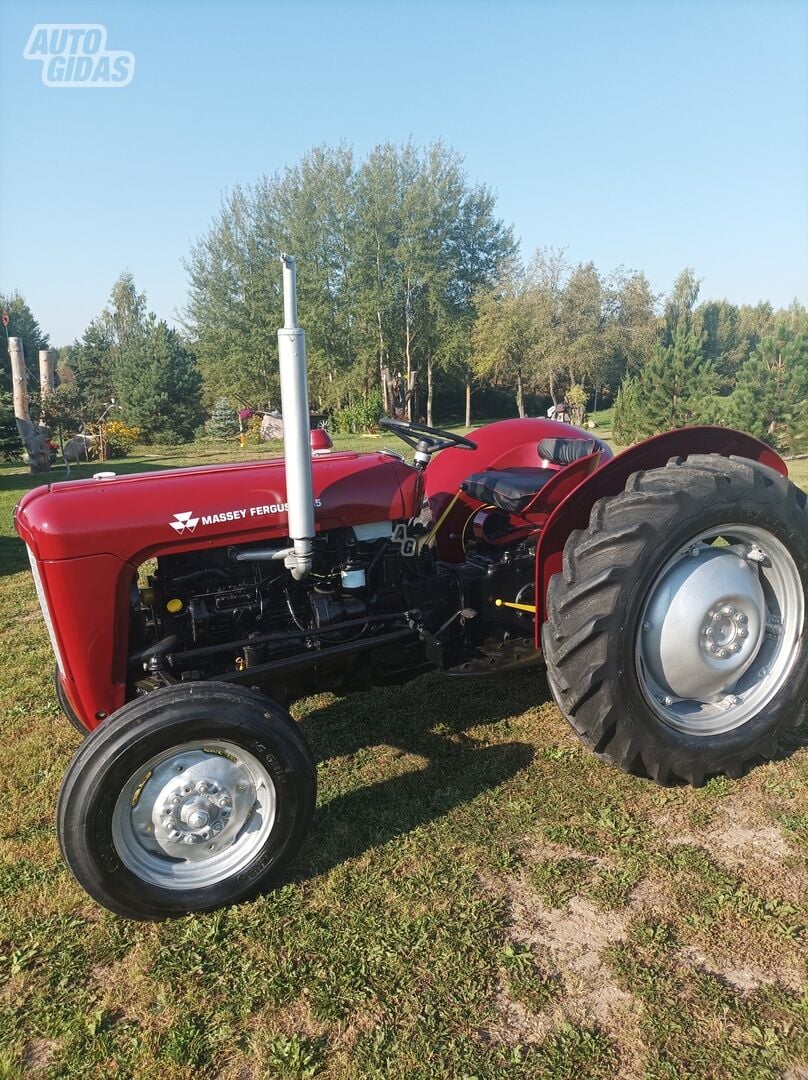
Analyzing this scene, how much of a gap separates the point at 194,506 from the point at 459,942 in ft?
5.40

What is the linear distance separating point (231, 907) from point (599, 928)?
3.73 ft

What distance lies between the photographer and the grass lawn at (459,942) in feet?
5.83

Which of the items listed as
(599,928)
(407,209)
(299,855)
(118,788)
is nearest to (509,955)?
(599,928)

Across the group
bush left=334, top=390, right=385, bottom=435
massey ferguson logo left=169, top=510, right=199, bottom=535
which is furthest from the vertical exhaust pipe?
bush left=334, top=390, right=385, bottom=435

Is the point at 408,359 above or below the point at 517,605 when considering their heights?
above

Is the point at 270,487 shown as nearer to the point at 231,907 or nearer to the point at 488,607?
the point at 488,607

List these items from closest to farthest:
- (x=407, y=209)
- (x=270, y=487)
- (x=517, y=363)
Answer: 1. (x=270, y=487)
2. (x=407, y=209)
3. (x=517, y=363)

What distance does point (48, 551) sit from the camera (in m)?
2.38

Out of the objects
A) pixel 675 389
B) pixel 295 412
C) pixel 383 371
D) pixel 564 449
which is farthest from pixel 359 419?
pixel 295 412

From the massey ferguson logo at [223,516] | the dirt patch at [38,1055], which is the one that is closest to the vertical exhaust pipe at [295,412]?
the massey ferguson logo at [223,516]

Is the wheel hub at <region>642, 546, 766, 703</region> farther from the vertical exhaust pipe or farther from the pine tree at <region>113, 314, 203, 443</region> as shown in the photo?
the pine tree at <region>113, 314, 203, 443</region>

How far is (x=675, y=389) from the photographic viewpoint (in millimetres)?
16531

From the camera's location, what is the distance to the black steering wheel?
305 centimetres

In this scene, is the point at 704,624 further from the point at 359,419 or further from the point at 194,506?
the point at 359,419
